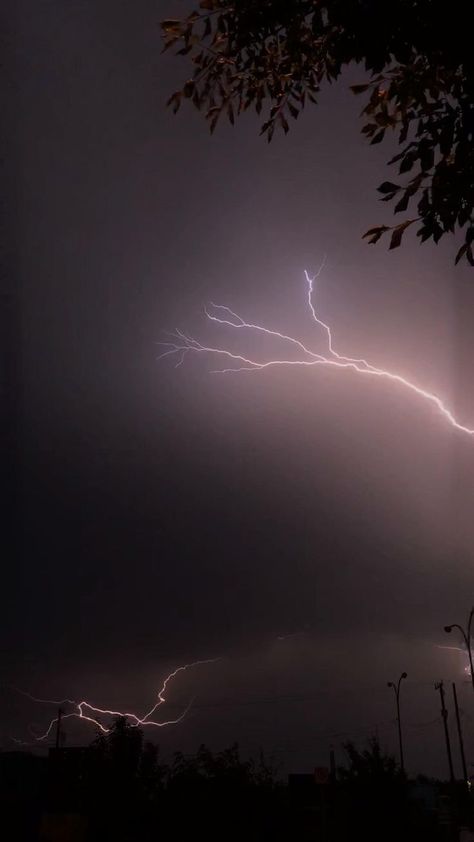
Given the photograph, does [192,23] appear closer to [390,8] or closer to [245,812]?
[390,8]

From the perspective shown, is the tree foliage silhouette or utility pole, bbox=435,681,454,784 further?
utility pole, bbox=435,681,454,784

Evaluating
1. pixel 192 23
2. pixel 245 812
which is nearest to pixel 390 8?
pixel 192 23

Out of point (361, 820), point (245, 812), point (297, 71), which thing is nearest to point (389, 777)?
point (361, 820)

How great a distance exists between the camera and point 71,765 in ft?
86.2

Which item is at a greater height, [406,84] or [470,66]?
[406,84]

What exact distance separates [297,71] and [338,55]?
144 centimetres

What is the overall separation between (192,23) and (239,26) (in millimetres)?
383

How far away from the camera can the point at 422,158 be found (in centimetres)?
487

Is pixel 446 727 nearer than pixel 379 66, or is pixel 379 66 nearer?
pixel 379 66

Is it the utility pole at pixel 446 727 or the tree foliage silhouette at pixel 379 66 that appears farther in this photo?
the utility pole at pixel 446 727

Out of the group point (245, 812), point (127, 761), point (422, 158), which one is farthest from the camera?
point (127, 761)

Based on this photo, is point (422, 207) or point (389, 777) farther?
point (389, 777)

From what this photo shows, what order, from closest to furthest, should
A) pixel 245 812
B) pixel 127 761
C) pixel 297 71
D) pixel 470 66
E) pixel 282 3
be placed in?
pixel 470 66, pixel 282 3, pixel 297 71, pixel 245 812, pixel 127 761

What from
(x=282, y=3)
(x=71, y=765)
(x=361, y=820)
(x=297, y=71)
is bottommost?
(x=361, y=820)
